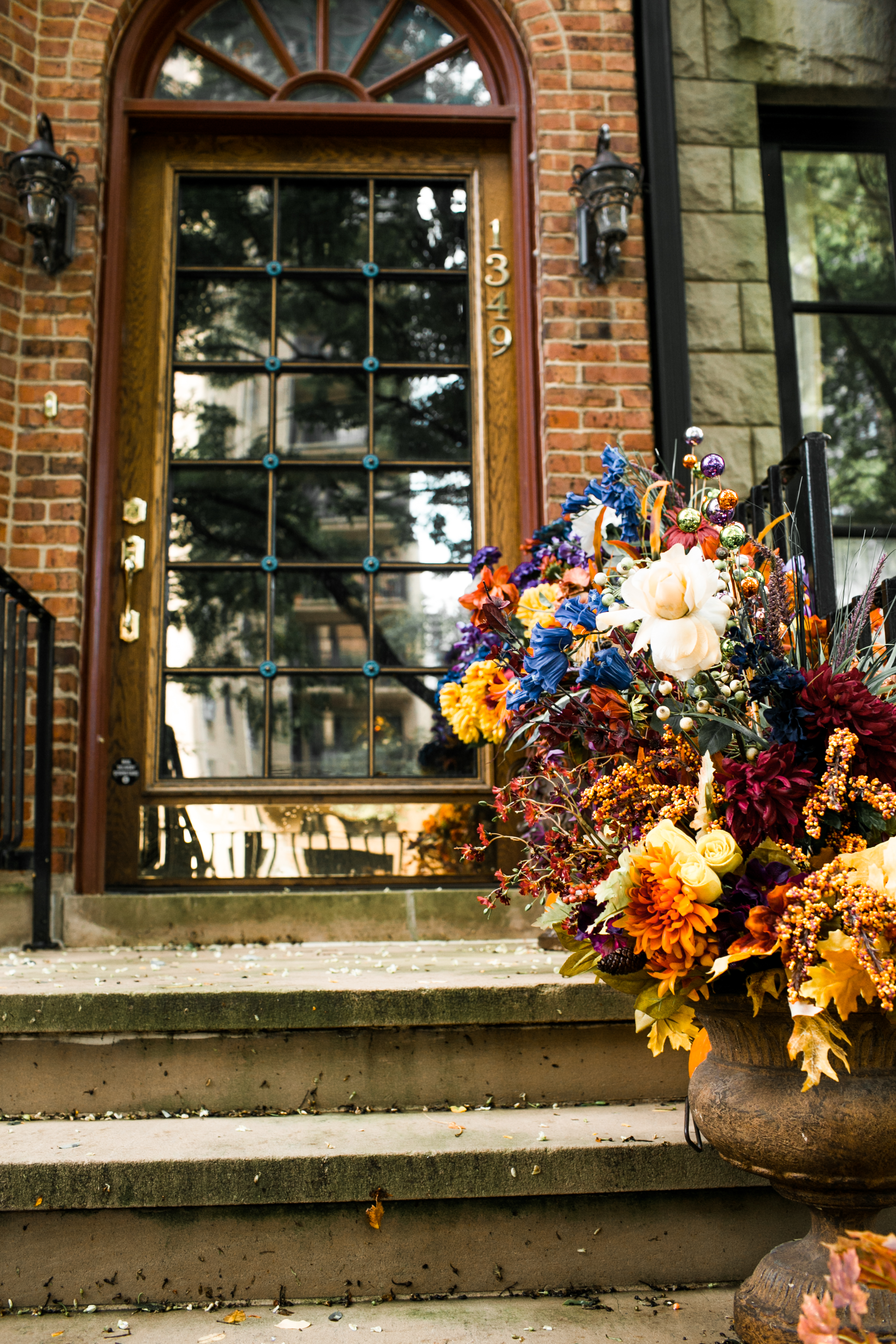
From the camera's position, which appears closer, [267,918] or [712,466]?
[712,466]

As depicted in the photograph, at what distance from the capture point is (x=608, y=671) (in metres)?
1.26

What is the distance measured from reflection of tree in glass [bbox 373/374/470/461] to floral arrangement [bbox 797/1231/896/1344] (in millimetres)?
2836

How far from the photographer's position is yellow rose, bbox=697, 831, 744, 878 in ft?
3.65

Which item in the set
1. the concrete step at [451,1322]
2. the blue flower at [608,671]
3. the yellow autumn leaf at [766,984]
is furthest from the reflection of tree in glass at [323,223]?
the concrete step at [451,1322]

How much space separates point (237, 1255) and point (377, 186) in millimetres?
3273

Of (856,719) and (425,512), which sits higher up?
(425,512)

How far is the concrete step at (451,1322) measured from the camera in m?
1.41

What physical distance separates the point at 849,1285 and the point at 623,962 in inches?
18.3

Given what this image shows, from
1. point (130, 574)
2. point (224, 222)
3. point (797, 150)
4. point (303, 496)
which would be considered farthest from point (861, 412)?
point (130, 574)

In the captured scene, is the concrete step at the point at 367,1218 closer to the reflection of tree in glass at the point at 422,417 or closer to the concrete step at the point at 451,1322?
the concrete step at the point at 451,1322

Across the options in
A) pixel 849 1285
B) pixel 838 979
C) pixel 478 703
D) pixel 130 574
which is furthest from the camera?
pixel 130 574

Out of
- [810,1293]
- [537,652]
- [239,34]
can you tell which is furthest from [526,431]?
[810,1293]

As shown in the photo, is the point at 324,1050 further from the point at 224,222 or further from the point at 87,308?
the point at 224,222

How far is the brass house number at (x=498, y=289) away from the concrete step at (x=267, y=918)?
6.07 ft
